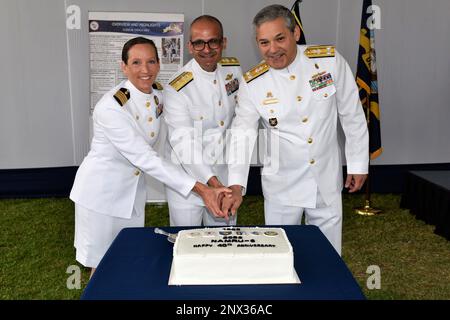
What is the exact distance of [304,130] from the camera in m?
2.34

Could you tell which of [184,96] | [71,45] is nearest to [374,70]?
[184,96]

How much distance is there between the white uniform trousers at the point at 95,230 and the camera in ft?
8.48

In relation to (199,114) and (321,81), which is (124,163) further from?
(321,81)

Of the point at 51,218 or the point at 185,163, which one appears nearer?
the point at 185,163

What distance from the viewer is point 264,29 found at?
2.20 metres

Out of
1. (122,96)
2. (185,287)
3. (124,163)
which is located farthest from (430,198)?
(185,287)

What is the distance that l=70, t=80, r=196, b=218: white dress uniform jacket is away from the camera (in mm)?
2338

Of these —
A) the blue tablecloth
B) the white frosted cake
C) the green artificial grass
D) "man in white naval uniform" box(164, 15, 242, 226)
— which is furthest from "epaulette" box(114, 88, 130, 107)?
the green artificial grass

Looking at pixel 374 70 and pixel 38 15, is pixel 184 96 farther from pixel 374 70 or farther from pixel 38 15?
pixel 38 15

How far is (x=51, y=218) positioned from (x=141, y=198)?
2.25 metres

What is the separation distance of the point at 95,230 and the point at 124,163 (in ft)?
1.35

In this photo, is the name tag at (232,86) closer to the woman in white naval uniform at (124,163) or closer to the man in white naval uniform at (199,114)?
the man in white naval uniform at (199,114)

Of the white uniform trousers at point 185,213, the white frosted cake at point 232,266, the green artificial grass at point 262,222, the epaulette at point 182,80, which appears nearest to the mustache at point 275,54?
the epaulette at point 182,80

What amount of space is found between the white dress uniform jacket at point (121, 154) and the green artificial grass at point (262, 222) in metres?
0.83
